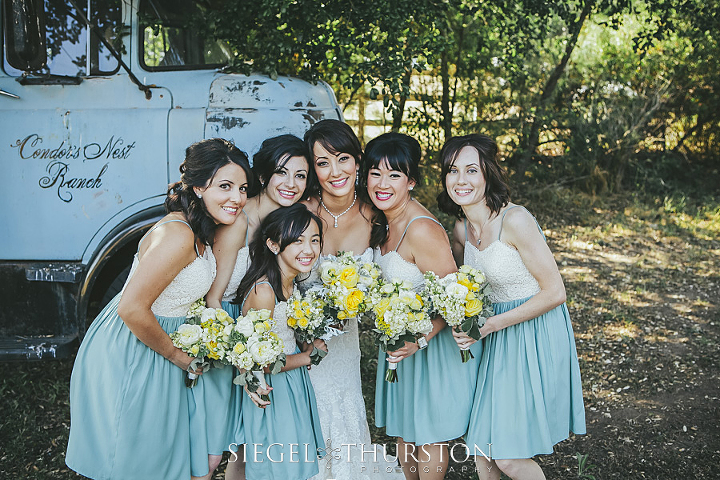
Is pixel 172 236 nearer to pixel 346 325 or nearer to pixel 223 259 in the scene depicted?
pixel 223 259

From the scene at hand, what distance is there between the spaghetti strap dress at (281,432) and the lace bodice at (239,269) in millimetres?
243

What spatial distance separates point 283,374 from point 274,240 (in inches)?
25.5

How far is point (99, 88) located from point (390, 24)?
198 centimetres

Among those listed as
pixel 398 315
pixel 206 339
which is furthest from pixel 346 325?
pixel 206 339

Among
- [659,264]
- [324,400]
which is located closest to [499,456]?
[324,400]

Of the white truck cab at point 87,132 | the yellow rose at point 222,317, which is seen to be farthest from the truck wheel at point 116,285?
the yellow rose at point 222,317

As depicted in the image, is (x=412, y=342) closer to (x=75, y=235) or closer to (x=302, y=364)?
(x=302, y=364)

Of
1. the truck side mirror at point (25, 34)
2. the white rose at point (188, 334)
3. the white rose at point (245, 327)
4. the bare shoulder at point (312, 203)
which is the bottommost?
the white rose at point (188, 334)

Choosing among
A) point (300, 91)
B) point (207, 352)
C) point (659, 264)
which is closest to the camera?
point (207, 352)

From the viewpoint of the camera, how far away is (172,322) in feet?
9.71

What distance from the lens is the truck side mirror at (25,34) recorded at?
3939mm

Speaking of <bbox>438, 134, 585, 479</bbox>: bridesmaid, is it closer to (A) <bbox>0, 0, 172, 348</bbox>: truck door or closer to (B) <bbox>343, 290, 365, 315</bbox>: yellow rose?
(B) <bbox>343, 290, 365, 315</bbox>: yellow rose

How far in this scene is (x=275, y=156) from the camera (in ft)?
10.7

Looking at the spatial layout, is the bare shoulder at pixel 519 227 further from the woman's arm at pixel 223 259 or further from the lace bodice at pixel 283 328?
the woman's arm at pixel 223 259
